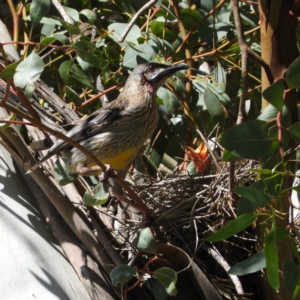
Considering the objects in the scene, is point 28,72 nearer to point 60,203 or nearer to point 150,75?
point 60,203

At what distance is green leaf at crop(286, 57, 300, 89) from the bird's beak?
1.19 metres

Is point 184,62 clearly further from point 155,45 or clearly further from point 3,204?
point 3,204

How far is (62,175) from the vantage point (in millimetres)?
2801

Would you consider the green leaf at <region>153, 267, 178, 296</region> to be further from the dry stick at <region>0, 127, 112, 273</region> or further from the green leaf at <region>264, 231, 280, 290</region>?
the green leaf at <region>264, 231, 280, 290</region>

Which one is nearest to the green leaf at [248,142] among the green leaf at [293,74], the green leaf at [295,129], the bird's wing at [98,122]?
the green leaf at [295,129]

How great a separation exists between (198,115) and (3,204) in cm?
110

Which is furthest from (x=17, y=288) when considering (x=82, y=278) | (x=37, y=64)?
(x=37, y=64)

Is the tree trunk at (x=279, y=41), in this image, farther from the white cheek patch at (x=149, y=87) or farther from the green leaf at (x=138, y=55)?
the white cheek patch at (x=149, y=87)

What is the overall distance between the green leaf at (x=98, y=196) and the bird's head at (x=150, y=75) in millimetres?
853

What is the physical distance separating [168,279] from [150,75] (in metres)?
1.36

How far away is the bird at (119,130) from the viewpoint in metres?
3.22

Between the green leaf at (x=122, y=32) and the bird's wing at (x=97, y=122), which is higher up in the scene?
the green leaf at (x=122, y=32)

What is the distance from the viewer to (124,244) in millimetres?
3061

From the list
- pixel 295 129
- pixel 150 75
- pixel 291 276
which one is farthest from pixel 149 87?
pixel 291 276
